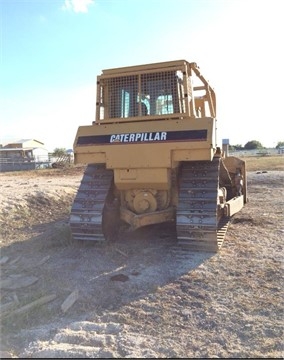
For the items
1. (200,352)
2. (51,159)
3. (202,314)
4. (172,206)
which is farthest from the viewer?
(51,159)

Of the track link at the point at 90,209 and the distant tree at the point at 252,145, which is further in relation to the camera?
the distant tree at the point at 252,145

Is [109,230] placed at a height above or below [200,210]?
below

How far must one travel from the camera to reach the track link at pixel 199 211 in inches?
226

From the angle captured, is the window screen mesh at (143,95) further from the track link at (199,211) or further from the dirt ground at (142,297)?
the dirt ground at (142,297)

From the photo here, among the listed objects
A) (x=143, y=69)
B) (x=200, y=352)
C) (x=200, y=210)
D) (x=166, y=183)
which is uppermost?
(x=143, y=69)

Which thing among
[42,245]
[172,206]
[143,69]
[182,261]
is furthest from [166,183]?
[42,245]

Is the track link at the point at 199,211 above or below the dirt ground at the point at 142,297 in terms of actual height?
above

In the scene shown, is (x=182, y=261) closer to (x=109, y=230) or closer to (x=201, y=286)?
(x=201, y=286)

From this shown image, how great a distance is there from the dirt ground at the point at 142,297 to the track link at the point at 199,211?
20 cm

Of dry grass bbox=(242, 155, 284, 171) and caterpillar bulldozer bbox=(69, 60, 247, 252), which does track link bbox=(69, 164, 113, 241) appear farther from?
dry grass bbox=(242, 155, 284, 171)

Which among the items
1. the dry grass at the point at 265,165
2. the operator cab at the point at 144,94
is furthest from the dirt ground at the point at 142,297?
the dry grass at the point at 265,165

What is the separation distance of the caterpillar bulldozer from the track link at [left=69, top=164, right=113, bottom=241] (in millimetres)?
16

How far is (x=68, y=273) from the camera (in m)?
5.23

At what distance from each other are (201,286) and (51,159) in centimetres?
3985
